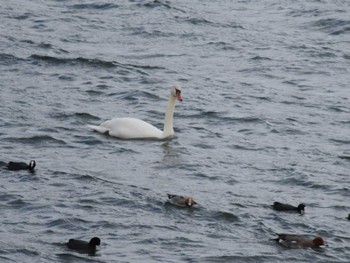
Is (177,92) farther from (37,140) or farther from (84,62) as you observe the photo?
(84,62)

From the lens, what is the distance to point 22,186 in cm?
1809

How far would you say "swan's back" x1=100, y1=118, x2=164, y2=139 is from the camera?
21719 mm

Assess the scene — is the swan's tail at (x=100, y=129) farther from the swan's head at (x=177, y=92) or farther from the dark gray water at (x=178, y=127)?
the swan's head at (x=177, y=92)

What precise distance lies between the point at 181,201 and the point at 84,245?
243 centimetres

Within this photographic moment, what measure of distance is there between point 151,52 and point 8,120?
7.28 meters

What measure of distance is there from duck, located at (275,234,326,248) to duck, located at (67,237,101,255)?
238 cm

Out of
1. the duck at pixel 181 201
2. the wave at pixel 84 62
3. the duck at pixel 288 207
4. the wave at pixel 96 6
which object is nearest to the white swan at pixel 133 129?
the duck at pixel 181 201

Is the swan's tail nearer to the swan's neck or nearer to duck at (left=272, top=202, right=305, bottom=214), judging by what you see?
the swan's neck

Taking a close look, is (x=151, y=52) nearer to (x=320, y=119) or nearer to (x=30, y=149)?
(x=320, y=119)

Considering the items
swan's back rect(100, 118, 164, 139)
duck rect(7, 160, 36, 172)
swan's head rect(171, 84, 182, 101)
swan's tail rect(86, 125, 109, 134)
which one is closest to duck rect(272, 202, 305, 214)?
duck rect(7, 160, 36, 172)

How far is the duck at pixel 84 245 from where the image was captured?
50.7ft

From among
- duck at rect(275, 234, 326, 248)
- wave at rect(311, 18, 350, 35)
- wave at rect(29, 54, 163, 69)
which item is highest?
wave at rect(311, 18, 350, 35)

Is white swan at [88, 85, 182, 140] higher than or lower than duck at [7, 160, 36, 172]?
higher

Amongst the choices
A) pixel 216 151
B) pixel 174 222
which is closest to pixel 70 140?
Answer: pixel 216 151
